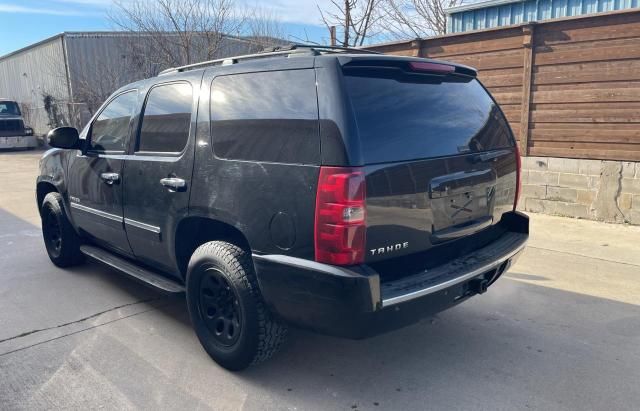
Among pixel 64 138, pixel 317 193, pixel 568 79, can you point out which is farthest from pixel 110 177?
pixel 568 79

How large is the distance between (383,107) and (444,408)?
67.6 inches

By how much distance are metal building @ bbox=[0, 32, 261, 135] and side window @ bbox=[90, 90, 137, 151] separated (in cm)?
1066

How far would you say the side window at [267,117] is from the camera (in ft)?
8.70

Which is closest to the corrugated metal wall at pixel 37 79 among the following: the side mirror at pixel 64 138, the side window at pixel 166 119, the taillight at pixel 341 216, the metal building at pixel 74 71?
the metal building at pixel 74 71

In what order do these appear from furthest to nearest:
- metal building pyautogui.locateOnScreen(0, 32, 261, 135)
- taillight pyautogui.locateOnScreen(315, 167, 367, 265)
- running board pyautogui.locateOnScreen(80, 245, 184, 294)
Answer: metal building pyautogui.locateOnScreen(0, 32, 261, 135) < running board pyautogui.locateOnScreen(80, 245, 184, 294) < taillight pyautogui.locateOnScreen(315, 167, 367, 265)

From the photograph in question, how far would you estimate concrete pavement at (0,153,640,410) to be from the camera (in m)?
2.87

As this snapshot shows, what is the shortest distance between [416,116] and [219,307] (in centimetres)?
174

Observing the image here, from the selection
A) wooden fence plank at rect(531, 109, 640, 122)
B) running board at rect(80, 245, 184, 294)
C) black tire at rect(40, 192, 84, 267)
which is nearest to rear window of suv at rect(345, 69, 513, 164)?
running board at rect(80, 245, 184, 294)

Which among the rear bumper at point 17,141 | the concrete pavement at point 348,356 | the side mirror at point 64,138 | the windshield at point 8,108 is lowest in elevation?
the concrete pavement at point 348,356

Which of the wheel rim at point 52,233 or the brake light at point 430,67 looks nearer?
the brake light at point 430,67

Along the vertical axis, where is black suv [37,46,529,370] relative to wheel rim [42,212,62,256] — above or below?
above

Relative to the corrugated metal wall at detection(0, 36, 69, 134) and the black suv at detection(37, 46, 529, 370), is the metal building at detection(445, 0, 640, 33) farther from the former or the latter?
the corrugated metal wall at detection(0, 36, 69, 134)

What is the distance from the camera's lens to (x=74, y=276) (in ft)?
16.4

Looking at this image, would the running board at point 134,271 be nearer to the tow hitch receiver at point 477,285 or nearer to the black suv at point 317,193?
the black suv at point 317,193
